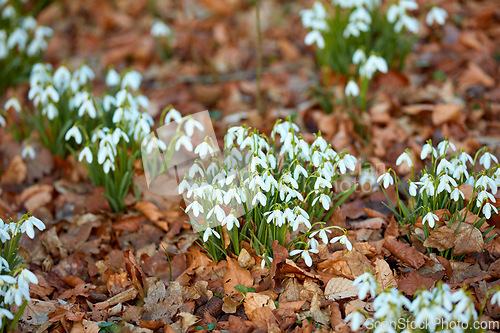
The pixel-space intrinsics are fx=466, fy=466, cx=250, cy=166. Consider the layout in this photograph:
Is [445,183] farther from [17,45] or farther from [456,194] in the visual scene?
[17,45]

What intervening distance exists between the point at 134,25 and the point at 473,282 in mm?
4064

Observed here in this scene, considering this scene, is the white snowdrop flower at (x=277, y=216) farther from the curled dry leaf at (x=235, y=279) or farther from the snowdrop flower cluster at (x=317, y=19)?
the snowdrop flower cluster at (x=317, y=19)

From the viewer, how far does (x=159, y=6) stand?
5.00m

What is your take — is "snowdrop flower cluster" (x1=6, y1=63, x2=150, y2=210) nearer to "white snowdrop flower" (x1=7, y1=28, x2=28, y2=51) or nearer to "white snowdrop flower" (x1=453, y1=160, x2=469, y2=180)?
"white snowdrop flower" (x1=7, y1=28, x2=28, y2=51)

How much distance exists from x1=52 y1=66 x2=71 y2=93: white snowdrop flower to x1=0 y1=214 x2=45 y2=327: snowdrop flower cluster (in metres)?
1.17

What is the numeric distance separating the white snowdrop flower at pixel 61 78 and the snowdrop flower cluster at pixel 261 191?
4.24ft

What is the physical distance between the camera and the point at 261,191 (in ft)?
6.97

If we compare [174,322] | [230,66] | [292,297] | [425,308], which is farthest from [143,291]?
[230,66]

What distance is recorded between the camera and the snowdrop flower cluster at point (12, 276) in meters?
1.86

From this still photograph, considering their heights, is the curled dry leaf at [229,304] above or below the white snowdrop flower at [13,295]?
below

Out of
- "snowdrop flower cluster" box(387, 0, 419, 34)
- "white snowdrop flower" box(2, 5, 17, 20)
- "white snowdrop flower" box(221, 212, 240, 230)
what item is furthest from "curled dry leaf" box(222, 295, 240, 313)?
"white snowdrop flower" box(2, 5, 17, 20)

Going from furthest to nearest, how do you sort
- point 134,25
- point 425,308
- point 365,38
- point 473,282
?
point 134,25
point 365,38
point 473,282
point 425,308

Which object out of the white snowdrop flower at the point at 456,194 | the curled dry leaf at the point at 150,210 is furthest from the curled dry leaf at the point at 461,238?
the curled dry leaf at the point at 150,210

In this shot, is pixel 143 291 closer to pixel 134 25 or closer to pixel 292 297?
pixel 292 297
